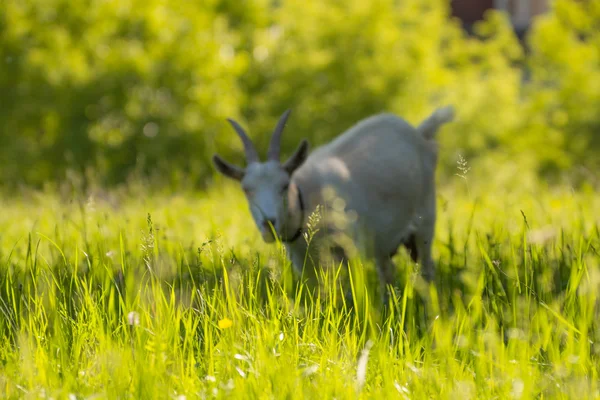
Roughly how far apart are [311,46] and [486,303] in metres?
10.5

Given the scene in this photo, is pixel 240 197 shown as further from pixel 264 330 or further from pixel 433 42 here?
pixel 433 42

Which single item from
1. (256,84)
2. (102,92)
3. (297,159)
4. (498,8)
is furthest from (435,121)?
(498,8)

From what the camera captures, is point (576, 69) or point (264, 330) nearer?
point (264, 330)

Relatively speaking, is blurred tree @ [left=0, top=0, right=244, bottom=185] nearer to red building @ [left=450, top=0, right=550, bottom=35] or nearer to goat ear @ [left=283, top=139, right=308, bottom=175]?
goat ear @ [left=283, top=139, right=308, bottom=175]

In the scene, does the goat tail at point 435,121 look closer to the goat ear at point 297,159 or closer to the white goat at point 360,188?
the white goat at point 360,188

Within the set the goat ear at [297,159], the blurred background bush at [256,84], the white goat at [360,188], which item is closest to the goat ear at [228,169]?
the white goat at [360,188]

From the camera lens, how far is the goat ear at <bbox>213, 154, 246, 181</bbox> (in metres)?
4.65

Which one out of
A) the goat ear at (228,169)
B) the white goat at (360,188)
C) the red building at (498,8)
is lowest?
the red building at (498,8)

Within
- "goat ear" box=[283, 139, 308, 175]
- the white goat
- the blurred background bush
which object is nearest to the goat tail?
the white goat

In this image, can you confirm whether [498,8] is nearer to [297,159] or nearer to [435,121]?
[435,121]

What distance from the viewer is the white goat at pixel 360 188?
442cm

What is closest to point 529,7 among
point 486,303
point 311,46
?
point 311,46

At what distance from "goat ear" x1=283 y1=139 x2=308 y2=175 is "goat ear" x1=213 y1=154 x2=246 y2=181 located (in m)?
0.25

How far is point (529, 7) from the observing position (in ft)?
75.4
